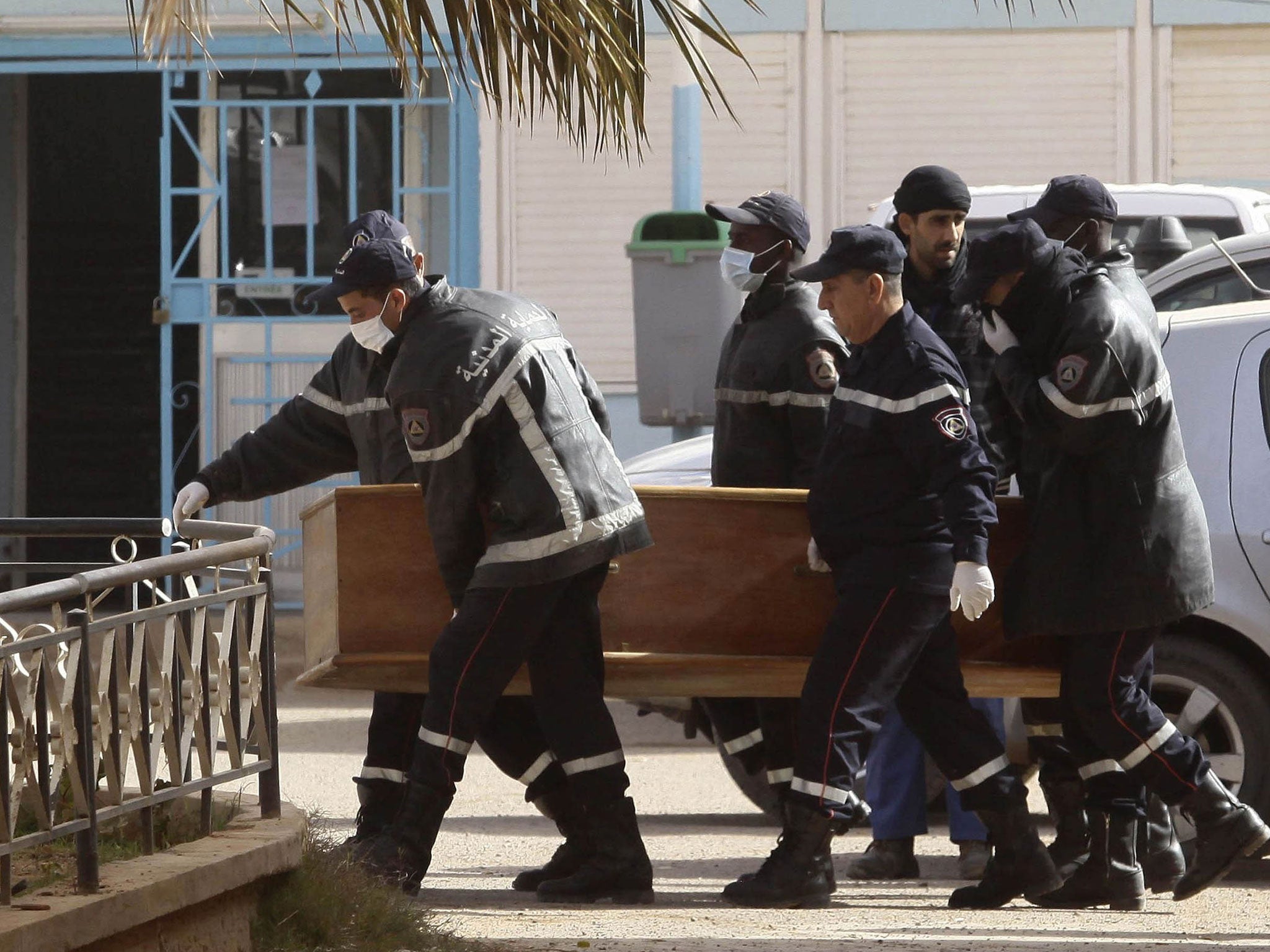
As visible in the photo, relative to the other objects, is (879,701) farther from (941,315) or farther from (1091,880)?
(941,315)

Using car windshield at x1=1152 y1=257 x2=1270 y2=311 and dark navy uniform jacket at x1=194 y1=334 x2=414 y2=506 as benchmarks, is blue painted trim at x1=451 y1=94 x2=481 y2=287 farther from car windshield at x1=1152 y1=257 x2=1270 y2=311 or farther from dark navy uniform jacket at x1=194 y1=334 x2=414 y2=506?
dark navy uniform jacket at x1=194 y1=334 x2=414 y2=506

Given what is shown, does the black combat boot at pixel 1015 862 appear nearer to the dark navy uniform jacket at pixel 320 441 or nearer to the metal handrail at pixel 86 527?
the dark navy uniform jacket at pixel 320 441

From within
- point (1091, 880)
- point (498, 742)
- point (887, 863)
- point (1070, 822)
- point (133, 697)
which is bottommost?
point (887, 863)

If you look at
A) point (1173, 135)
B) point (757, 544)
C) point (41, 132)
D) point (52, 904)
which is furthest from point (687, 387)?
point (52, 904)

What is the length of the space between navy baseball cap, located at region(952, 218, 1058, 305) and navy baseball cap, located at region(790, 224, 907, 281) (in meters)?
0.21

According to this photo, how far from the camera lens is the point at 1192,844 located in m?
6.47

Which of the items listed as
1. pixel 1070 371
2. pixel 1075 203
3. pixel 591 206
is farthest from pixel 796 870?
pixel 591 206

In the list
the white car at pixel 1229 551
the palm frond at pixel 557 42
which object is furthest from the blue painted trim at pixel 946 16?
the palm frond at pixel 557 42

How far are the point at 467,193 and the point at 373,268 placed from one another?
715 cm

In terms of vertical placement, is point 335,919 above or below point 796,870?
above

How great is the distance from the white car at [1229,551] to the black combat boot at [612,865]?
1.79 meters

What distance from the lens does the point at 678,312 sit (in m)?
10.5

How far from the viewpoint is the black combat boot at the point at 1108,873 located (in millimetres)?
5688

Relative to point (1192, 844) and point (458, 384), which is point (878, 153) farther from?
point (458, 384)
